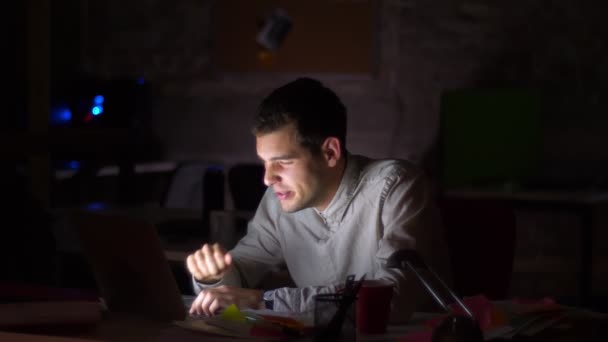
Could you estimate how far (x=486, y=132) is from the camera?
215 inches

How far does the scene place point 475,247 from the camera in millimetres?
2492

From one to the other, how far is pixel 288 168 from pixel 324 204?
186 millimetres

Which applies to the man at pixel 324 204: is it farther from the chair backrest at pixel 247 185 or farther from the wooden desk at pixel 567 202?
the wooden desk at pixel 567 202

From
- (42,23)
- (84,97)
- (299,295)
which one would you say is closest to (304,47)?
(84,97)

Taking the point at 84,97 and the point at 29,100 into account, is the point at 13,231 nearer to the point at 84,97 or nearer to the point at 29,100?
the point at 29,100

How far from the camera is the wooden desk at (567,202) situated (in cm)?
477

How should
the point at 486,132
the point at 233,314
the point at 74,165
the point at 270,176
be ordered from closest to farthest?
1. the point at 233,314
2. the point at 270,176
3. the point at 486,132
4. the point at 74,165

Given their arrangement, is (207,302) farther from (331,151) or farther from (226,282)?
(331,151)

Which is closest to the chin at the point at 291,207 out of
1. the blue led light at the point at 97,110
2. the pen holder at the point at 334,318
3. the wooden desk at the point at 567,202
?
the pen holder at the point at 334,318

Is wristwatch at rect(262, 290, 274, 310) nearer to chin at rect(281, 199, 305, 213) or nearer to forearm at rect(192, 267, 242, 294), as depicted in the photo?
forearm at rect(192, 267, 242, 294)

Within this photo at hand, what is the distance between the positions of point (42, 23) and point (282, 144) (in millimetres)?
2247

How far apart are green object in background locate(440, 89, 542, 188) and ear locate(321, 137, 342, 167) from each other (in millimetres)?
3009

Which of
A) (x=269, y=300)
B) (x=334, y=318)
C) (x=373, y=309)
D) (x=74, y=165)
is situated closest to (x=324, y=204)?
(x=269, y=300)

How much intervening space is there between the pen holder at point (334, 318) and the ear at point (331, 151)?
0.77 metres
